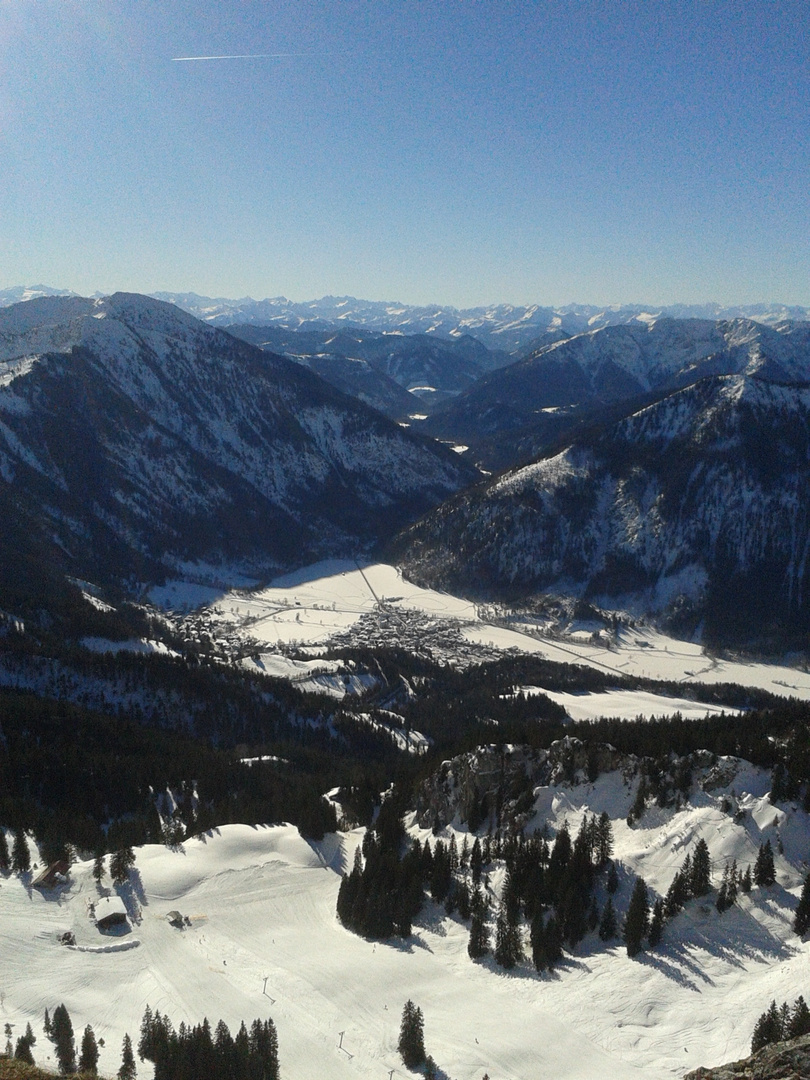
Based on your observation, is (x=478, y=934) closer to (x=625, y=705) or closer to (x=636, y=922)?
(x=636, y=922)

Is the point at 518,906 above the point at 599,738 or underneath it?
underneath

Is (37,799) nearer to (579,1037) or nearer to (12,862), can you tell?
(12,862)

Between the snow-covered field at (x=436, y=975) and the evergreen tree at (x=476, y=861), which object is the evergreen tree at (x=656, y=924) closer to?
the snow-covered field at (x=436, y=975)

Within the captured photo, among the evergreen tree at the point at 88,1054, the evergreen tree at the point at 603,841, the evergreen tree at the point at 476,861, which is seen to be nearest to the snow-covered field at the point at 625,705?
the evergreen tree at the point at 476,861

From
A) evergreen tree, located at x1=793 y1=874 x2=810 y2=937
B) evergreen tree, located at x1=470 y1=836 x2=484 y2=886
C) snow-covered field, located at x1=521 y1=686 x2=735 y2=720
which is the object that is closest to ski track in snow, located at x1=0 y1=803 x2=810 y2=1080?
evergreen tree, located at x1=793 y1=874 x2=810 y2=937

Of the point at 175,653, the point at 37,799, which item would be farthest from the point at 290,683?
the point at 37,799

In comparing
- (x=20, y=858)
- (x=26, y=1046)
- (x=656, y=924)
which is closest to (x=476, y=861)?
(x=656, y=924)

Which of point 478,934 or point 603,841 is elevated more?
point 603,841
